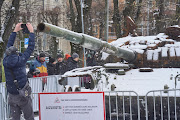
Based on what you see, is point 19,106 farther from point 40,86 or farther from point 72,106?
point 40,86

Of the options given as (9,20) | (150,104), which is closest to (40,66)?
(150,104)

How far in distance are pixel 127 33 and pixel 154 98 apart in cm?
432

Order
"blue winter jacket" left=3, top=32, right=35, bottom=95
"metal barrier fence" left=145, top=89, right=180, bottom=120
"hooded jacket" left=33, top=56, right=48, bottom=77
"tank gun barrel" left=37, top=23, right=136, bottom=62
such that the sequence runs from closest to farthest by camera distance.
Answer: "tank gun barrel" left=37, top=23, right=136, bottom=62 < "blue winter jacket" left=3, top=32, right=35, bottom=95 < "metal barrier fence" left=145, top=89, right=180, bottom=120 < "hooded jacket" left=33, top=56, right=48, bottom=77

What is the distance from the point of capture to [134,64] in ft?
25.9

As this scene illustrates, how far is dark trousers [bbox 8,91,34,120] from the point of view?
5.23 m

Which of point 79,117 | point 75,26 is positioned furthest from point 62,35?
point 75,26

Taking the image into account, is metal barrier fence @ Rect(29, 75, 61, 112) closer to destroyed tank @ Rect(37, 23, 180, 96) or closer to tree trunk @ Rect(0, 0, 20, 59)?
destroyed tank @ Rect(37, 23, 180, 96)

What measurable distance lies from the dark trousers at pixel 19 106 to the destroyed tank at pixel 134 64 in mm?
1016

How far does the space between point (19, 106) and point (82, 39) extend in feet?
5.30

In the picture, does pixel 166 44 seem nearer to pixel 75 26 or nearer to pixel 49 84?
pixel 49 84

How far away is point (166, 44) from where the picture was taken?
827cm

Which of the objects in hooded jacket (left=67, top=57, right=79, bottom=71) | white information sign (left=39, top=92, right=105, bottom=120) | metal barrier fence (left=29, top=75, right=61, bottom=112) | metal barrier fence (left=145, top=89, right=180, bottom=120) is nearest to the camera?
white information sign (left=39, top=92, right=105, bottom=120)

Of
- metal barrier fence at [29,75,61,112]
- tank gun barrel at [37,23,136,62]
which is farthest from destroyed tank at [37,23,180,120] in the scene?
metal barrier fence at [29,75,61,112]

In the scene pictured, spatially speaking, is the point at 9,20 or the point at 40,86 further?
the point at 9,20
